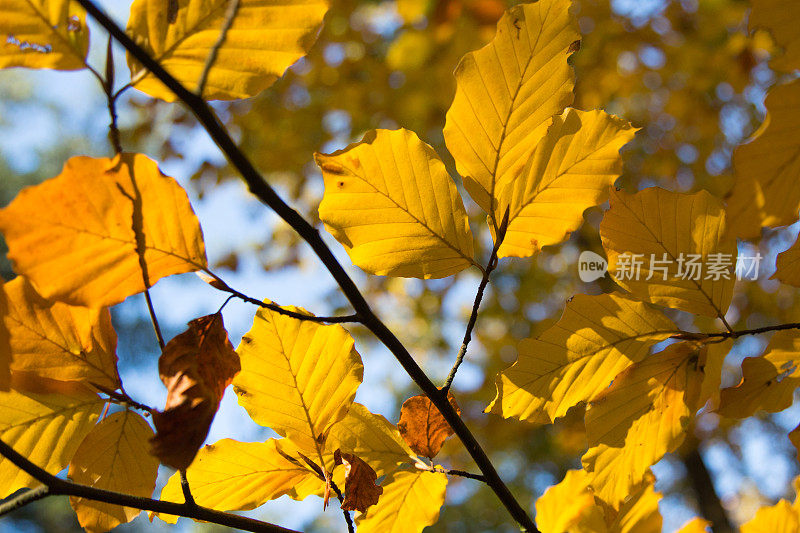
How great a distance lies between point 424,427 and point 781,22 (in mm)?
351

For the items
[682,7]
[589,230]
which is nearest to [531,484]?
[589,230]

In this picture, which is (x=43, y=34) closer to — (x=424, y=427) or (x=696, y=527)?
(x=424, y=427)

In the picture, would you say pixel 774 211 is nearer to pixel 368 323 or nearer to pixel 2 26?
pixel 368 323

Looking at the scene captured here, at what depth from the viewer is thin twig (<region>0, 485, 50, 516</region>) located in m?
0.29

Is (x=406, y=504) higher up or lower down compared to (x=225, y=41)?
lower down

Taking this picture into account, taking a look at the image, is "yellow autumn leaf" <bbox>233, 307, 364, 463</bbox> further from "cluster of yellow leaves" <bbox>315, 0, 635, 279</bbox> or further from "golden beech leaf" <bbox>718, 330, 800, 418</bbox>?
"golden beech leaf" <bbox>718, 330, 800, 418</bbox>

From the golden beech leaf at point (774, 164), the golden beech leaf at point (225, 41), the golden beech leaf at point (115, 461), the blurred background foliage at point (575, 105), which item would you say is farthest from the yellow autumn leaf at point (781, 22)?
the blurred background foliage at point (575, 105)

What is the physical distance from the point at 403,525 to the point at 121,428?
0.22m

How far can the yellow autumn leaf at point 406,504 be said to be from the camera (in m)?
0.44

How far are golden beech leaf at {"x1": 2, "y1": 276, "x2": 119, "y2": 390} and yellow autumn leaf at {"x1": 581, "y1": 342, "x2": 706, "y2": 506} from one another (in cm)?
35

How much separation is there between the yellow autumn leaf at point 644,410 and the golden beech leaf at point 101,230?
0.31m

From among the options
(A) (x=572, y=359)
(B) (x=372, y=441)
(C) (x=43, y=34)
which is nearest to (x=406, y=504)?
(B) (x=372, y=441)

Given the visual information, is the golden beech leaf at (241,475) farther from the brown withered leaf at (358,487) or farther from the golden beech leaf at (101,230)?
the golden beech leaf at (101,230)

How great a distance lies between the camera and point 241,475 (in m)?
0.43
